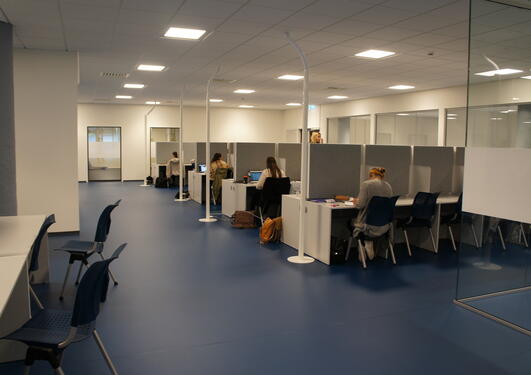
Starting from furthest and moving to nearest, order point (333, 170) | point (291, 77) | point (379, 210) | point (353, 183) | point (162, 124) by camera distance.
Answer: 1. point (162, 124)
2. point (291, 77)
3. point (353, 183)
4. point (333, 170)
5. point (379, 210)

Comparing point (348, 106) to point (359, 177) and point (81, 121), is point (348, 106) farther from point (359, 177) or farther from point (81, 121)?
point (81, 121)

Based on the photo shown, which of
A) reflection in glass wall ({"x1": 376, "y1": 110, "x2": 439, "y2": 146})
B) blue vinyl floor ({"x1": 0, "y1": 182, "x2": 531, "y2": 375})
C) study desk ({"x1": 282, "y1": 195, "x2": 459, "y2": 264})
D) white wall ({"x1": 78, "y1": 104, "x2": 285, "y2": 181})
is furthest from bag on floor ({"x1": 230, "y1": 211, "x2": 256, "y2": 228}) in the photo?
white wall ({"x1": 78, "y1": 104, "x2": 285, "y2": 181})

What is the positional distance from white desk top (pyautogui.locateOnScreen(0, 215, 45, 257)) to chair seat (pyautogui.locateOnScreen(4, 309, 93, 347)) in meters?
0.47

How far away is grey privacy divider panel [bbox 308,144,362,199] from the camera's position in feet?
18.7

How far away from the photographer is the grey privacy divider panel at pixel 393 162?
240 inches

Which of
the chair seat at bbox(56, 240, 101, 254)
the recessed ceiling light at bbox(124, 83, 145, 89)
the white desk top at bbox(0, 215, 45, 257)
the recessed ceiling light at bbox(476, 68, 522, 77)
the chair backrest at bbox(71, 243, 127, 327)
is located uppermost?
the recessed ceiling light at bbox(124, 83, 145, 89)

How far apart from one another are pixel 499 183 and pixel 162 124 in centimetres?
1438

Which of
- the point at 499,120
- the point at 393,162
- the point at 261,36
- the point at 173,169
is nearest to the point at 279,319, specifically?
the point at 499,120

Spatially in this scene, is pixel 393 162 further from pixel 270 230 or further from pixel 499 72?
pixel 499 72

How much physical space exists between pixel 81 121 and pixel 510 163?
1469 centimetres

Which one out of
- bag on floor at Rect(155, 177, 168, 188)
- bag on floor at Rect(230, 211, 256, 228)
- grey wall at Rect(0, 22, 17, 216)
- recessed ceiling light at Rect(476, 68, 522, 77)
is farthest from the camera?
bag on floor at Rect(155, 177, 168, 188)

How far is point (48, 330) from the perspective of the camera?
229 cm

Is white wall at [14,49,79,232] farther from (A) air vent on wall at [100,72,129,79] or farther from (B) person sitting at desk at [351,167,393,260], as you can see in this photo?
(B) person sitting at desk at [351,167,393,260]

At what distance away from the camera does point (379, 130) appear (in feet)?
40.4
